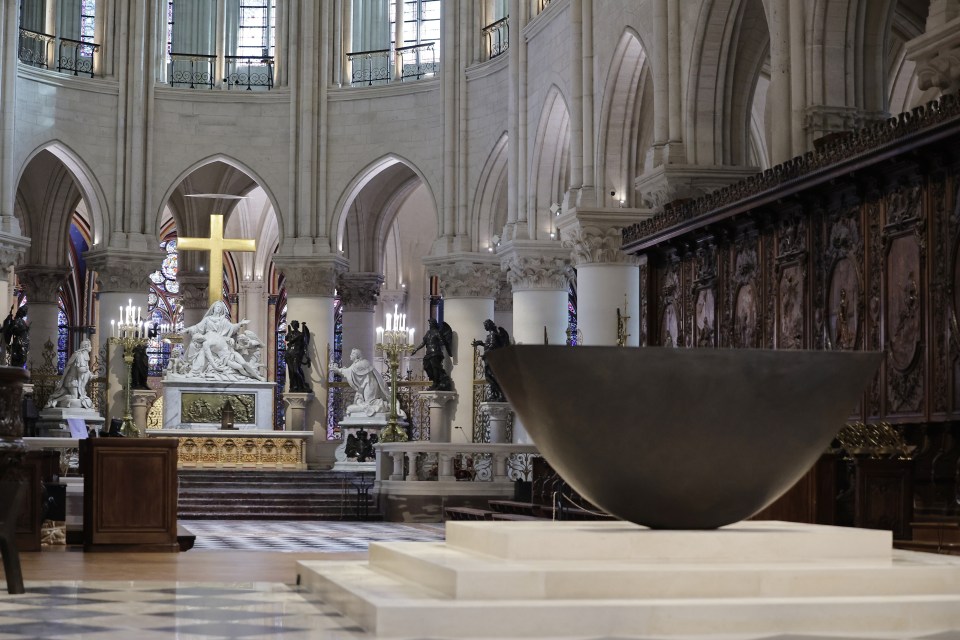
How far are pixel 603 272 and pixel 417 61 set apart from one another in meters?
11.1

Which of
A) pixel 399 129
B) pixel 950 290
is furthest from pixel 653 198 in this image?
pixel 399 129

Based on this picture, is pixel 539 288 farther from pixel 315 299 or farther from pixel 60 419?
pixel 60 419

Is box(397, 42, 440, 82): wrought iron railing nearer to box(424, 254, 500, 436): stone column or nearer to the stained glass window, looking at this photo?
box(424, 254, 500, 436): stone column

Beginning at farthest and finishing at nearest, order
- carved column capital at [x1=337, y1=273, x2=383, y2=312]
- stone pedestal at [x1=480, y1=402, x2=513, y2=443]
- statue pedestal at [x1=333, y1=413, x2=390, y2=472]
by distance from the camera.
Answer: carved column capital at [x1=337, y1=273, x2=383, y2=312] → statue pedestal at [x1=333, y1=413, x2=390, y2=472] → stone pedestal at [x1=480, y1=402, x2=513, y2=443]

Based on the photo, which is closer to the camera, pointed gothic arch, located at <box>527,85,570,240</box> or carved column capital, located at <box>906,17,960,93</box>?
carved column capital, located at <box>906,17,960,93</box>

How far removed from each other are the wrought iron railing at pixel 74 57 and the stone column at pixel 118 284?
3.79 metres

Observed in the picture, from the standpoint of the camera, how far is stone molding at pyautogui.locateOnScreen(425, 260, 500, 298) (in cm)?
2984

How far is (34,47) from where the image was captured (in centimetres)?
3100

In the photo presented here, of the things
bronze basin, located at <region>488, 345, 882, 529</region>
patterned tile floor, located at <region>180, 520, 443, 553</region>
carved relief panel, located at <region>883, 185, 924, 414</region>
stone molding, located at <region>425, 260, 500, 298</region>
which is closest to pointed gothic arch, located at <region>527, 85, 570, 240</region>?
stone molding, located at <region>425, 260, 500, 298</region>

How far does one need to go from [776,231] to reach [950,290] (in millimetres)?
3567

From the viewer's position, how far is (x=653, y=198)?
773 inches

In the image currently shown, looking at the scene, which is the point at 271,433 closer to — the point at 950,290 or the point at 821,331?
the point at 821,331

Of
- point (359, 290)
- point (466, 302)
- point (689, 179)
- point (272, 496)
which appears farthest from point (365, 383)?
point (689, 179)

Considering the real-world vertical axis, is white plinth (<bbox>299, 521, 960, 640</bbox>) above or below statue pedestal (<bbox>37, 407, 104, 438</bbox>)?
below
